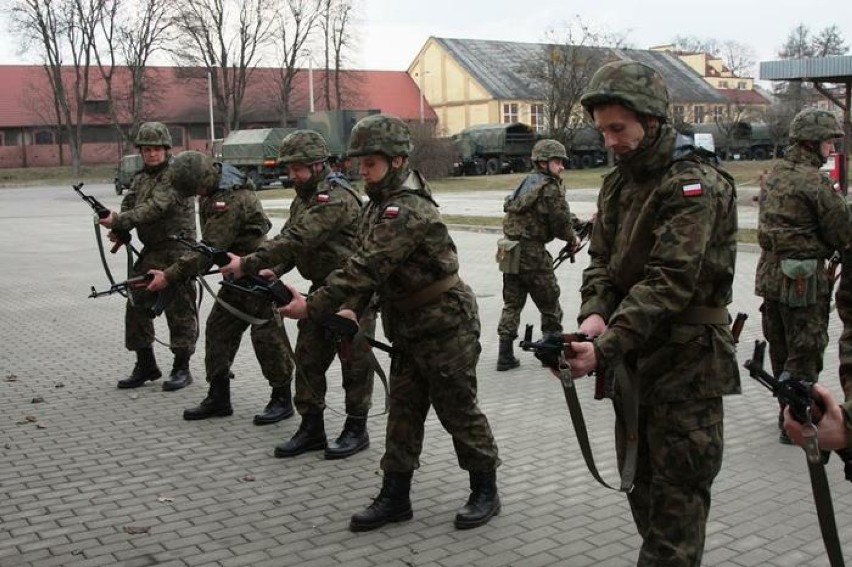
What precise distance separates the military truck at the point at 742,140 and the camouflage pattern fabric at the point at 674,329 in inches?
2283

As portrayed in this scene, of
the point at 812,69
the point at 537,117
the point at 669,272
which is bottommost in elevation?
the point at 669,272

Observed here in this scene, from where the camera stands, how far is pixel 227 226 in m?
7.18

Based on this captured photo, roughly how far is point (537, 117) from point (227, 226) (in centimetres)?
6383

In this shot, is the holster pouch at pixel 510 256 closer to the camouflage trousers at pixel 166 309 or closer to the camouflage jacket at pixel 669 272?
the camouflage trousers at pixel 166 309

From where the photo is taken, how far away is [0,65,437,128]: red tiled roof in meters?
68.0

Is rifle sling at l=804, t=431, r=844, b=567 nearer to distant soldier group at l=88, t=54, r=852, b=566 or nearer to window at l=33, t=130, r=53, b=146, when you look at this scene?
distant soldier group at l=88, t=54, r=852, b=566

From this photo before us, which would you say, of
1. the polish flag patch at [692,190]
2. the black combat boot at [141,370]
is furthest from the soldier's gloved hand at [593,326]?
the black combat boot at [141,370]

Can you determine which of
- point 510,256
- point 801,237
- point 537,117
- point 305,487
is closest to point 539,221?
point 510,256

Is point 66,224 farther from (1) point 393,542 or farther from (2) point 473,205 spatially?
(1) point 393,542

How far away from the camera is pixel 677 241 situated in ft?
11.3

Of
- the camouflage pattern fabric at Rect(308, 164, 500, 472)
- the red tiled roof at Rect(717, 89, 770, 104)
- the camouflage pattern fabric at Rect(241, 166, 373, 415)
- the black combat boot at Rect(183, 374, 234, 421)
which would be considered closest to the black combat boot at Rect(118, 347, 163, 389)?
the black combat boot at Rect(183, 374, 234, 421)

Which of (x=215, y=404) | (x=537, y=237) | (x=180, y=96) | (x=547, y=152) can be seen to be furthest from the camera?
(x=180, y=96)

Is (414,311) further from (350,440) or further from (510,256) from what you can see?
(510,256)

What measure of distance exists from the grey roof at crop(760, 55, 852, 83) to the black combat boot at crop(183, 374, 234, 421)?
23768 mm
